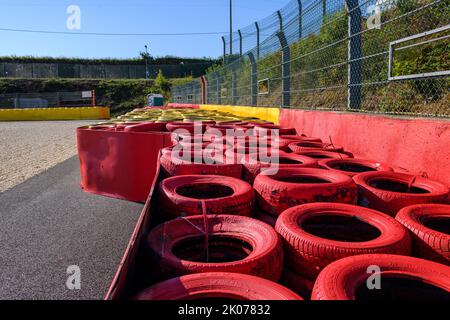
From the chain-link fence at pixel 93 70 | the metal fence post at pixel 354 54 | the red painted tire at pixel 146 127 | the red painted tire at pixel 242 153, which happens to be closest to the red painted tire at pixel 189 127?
the red painted tire at pixel 146 127

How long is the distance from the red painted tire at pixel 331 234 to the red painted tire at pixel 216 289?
0.48m

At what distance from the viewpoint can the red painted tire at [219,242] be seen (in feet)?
6.48

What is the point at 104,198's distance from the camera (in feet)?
18.9

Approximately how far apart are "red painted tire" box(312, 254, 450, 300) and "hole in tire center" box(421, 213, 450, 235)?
80 cm

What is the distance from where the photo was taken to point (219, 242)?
2.31m

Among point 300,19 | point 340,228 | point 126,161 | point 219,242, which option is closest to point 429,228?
point 340,228

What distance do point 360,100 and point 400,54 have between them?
82cm

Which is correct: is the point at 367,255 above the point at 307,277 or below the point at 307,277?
above

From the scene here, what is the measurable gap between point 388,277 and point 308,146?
3359 mm

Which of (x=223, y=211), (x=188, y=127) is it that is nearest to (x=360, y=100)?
(x=188, y=127)

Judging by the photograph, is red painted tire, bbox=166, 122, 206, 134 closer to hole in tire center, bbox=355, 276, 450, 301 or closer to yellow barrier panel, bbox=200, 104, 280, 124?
yellow barrier panel, bbox=200, 104, 280, 124

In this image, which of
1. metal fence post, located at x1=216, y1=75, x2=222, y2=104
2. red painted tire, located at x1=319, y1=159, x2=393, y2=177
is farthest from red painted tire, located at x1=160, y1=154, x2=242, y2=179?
metal fence post, located at x1=216, y1=75, x2=222, y2=104

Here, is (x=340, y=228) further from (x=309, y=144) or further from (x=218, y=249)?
(x=309, y=144)
